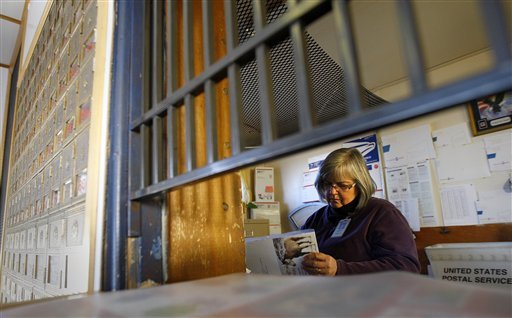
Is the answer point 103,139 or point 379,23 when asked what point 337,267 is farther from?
point 379,23

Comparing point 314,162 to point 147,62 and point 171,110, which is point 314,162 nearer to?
point 147,62

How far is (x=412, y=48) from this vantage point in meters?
0.34

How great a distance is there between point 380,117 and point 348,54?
93 mm

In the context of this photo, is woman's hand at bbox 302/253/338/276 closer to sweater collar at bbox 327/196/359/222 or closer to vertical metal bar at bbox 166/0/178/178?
sweater collar at bbox 327/196/359/222

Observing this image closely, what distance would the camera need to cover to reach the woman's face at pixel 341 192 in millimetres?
1683

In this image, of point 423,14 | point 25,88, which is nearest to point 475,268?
point 423,14

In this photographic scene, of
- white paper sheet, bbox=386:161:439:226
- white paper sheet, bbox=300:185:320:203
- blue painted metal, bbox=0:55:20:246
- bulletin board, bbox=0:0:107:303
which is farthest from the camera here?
white paper sheet, bbox=300:185:320:203

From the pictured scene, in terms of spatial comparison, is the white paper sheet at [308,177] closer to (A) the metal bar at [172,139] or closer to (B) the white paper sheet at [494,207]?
(B) the white paper sheet at [494,207]

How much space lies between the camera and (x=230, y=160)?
506 millimetres

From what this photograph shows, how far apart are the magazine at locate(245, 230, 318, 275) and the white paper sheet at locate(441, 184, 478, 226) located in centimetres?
171

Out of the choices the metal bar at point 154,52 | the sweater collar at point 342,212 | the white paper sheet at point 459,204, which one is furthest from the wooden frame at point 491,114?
the metal bar at point 154,52

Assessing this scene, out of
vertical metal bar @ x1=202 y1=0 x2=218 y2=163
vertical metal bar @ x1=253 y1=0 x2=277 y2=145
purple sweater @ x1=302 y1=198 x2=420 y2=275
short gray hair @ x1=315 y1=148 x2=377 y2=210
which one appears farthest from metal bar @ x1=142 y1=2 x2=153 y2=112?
short gray hair @ x1=315 y1=148 x2=377 y2=210

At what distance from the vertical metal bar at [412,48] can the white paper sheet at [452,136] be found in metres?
2.64

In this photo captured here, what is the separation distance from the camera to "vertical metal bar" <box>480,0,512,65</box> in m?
0.28
